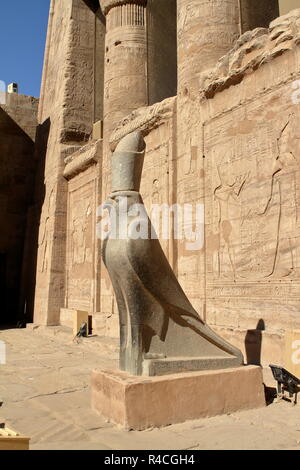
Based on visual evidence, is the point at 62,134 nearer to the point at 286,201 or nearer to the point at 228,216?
the point at 228,216

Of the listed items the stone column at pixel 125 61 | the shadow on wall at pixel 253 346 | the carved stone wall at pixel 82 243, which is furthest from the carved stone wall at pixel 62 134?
the shadow on wall at pixel 253 346

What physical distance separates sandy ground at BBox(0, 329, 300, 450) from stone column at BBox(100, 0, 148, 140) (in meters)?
7.29

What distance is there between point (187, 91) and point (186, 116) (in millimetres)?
449

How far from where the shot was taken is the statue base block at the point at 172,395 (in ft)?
11.3

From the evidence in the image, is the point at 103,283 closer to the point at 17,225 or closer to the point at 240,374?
the point at 17,225

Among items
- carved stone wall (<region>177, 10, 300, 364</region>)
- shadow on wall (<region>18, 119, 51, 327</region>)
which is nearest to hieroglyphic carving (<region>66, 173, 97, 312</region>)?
shadow on wall (<region>18, 119, 51, 327</region>)

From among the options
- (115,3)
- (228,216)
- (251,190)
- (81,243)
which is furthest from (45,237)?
(251,190)

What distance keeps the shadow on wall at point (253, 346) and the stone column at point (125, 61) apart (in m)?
6.98

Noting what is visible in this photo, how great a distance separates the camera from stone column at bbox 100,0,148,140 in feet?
36.8

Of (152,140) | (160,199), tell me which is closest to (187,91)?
(152,140)

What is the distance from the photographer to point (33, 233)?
14.6 meters

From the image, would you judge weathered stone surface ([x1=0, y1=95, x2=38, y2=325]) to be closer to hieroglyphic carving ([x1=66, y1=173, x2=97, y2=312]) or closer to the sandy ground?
hieroglyphic carving ([x1=66, y1=173, x2=97, y2=312])
